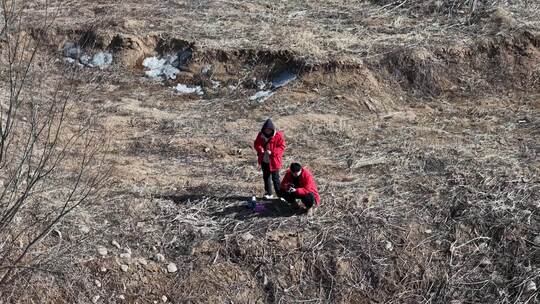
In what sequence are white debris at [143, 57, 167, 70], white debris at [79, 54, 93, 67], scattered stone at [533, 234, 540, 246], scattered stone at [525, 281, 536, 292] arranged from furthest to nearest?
white debris at [79, 54, 93, 67]
white debris at [143, 57, 167, 70]
scattered stone at [533, 234, 540, 246]
scattered stone at [525, 281, 536, 292]

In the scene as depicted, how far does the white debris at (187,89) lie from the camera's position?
10.9 metres

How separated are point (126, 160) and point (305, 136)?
8.29 feet

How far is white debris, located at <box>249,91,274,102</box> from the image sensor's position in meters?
10.4

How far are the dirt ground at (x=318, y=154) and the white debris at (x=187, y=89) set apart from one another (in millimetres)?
110

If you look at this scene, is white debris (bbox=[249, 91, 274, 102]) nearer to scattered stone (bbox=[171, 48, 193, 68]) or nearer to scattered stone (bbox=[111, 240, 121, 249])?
scattered stone (bbox=[171, 48, 193, 68])

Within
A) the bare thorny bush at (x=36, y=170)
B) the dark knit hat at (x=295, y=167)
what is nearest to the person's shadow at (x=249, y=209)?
the dark knit hat at (x=295, y=167)

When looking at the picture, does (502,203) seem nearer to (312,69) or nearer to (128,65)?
(312,69)

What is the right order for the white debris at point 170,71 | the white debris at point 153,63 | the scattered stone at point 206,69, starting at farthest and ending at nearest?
the white debris at point 153,63 → the white debris at point 170,71 → the scattered stone at point 206,69

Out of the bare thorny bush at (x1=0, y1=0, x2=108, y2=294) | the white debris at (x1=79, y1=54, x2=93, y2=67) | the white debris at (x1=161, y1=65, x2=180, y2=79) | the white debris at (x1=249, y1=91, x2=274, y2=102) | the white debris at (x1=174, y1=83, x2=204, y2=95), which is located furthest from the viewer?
the white debris at (x1=79, y1=54, x2=93, y2=67)

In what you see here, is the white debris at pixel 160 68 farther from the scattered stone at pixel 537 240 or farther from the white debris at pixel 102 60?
the scattered stone at pixel 537 240

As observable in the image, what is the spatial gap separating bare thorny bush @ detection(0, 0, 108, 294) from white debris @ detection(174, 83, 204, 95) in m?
1.71

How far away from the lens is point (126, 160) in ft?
28.4

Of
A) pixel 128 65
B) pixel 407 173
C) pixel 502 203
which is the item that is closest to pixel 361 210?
pixel 407 173

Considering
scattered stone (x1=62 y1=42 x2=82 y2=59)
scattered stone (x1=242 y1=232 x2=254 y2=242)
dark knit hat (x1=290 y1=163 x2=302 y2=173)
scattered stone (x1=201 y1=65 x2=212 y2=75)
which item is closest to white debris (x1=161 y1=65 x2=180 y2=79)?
scattered stone (x1=201 y1=65 x2=212 y2=75)
